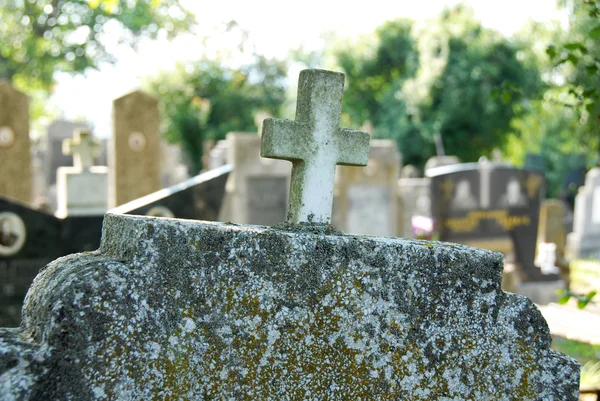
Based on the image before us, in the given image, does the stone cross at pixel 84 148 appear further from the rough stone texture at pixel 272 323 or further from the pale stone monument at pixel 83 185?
the rough stone texture at pixel 272 323

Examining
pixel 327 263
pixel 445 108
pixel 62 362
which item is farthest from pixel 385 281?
pixel 445 108

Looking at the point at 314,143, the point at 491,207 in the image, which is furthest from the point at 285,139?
the point at 491,207

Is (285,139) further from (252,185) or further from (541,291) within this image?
(541,291)

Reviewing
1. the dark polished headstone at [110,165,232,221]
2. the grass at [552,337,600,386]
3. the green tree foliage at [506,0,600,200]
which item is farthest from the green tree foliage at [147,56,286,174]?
the grass at [552,337,600,386]

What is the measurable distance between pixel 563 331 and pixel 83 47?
2091 cm

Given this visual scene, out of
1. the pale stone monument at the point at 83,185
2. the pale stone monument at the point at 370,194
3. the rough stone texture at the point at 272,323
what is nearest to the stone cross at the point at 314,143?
the rough stone texture at the point at 272,323

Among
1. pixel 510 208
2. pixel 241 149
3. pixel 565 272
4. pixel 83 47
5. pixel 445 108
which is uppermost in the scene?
pixel 83 47

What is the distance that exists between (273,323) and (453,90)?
68.6ft

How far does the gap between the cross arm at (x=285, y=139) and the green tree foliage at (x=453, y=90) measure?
20203mm

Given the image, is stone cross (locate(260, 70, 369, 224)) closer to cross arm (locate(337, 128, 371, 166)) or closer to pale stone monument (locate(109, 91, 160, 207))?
cross arm (locate(337, 128, 371, 166))

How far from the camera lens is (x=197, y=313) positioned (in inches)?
58.5

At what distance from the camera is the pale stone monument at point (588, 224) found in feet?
49.2

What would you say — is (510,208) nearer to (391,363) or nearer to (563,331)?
(563,331)

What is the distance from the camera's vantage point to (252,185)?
8797mm
